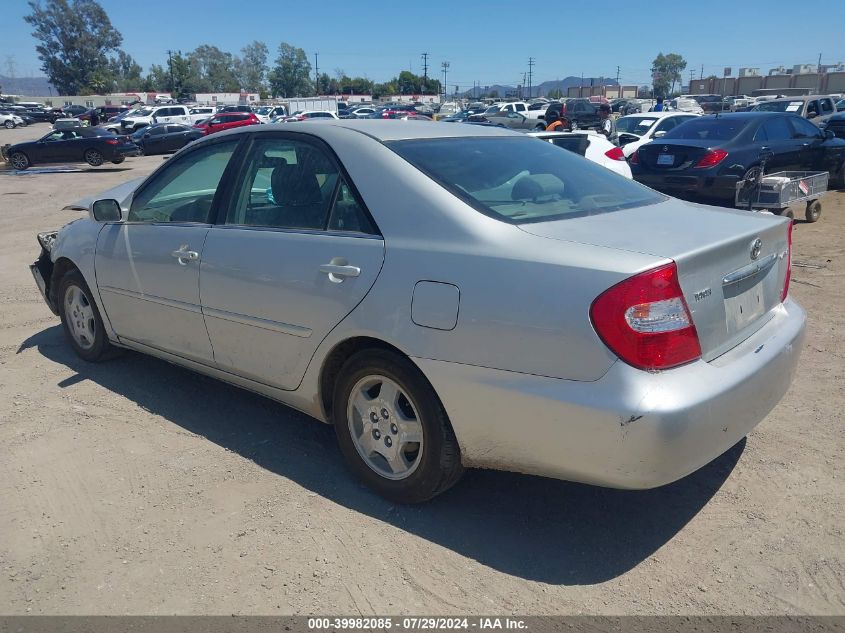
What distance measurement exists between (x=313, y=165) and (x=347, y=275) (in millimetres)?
760

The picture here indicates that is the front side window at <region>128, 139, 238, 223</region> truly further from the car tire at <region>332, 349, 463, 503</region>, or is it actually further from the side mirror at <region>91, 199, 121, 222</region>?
the car tire at <region>332, 349, 463, 503</region>

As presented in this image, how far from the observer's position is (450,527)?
10.4 ft

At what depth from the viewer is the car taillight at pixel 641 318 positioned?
8.34 ft

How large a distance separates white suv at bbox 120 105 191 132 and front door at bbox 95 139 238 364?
38.3 m

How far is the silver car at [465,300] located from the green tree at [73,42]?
12843cm

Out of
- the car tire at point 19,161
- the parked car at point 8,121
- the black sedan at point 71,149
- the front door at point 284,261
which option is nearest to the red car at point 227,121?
the black sedan at point 71,149

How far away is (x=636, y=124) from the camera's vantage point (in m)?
17.7

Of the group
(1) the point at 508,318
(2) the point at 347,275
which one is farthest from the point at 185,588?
(1) the point at 508,318

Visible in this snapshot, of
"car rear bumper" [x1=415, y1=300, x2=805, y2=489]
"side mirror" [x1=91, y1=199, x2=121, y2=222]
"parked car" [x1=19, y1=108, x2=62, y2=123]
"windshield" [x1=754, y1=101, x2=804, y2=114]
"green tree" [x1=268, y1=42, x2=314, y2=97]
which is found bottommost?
"car rear bumper" [x1=415, y1=300, x2=805, y2=489]

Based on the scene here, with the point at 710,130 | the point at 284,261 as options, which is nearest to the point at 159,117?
the point at 710,130

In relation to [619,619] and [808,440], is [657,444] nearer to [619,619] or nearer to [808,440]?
[619,619]

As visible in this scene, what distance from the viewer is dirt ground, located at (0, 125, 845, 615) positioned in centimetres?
274

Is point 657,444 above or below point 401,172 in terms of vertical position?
below

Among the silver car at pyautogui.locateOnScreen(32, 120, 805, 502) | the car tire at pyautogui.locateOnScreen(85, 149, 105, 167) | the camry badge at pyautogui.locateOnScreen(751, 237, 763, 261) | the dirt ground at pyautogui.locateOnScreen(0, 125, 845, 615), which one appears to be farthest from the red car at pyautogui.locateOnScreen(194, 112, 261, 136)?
the camry badge at pyautogui.locateOnScreen(751, 237, 763, 261)
